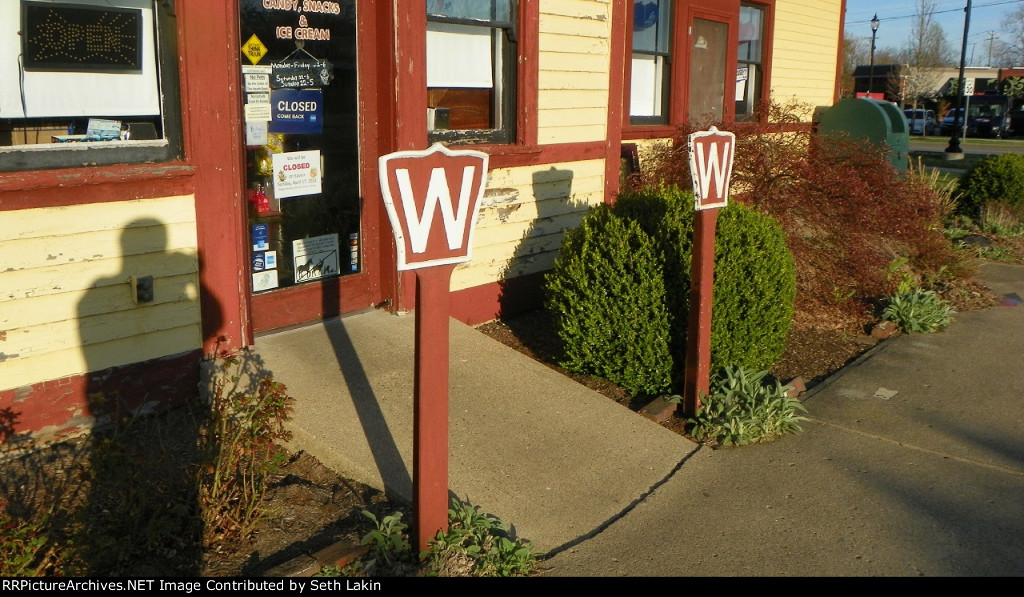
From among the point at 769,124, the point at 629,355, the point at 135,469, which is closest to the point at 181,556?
the point at 135,469

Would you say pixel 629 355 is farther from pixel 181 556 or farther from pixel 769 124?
pixel 769 124

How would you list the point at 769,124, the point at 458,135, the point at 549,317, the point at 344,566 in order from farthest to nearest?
1. the point at 769,124
2. the point at 549,317
3. the point at 458,135
4. the point at 344,566

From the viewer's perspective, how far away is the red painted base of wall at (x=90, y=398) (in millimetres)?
4402

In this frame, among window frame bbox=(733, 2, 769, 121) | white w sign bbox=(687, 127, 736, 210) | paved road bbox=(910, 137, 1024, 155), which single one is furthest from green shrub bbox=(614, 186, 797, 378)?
paved road bbox=(910, 137, 1024, 155)

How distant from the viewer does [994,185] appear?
1266 cm

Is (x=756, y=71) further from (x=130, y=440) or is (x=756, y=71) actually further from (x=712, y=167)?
(x=130, y=440)

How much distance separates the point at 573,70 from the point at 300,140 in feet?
9.32

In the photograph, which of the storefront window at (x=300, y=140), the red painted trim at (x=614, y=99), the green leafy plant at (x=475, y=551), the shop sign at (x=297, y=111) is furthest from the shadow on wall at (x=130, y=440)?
the red painted trim at (x=614, y=99)

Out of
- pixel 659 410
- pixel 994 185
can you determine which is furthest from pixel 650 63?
pixel 994 185

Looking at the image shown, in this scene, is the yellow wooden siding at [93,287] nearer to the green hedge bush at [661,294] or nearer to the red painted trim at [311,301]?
the red painted trim at [311,301]

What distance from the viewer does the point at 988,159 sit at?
13266mm

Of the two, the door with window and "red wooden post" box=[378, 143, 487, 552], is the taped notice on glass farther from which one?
"red wooden post" box=[378, 143, 487, 552]

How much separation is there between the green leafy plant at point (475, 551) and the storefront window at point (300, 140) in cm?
248

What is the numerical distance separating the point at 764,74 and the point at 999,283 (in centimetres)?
404
